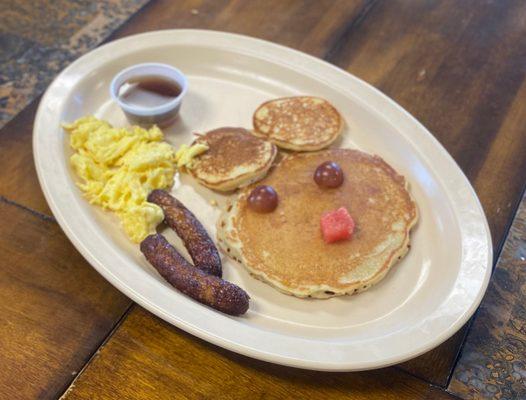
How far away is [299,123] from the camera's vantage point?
1929 mm

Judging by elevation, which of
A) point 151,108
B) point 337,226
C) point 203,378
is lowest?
point 203,378

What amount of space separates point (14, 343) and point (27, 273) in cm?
23

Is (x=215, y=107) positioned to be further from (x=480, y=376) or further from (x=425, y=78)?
(x=480, y=376)

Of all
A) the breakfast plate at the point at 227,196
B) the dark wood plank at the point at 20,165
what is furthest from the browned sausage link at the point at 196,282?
the dark wood plank at the point at 20,165

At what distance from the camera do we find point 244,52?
215cm

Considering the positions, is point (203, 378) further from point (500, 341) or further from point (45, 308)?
point (500, 341)

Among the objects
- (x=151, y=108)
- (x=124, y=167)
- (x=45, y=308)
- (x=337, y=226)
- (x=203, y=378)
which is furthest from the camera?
(x=151, y=108)

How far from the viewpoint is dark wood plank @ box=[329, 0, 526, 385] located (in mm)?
1914

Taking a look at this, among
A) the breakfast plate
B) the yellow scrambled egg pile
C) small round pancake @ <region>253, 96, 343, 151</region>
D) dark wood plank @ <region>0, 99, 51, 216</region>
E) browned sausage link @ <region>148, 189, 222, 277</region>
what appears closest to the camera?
the breakfast plate

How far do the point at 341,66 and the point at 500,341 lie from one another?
1291mm

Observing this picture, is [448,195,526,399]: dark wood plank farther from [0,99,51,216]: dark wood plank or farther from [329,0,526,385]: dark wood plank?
[0,99,51,216]: dark wood plank

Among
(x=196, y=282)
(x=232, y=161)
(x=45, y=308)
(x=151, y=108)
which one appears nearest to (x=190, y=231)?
(x=196, y=282)

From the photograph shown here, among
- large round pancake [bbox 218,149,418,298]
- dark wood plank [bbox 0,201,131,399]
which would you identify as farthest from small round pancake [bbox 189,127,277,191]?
dark wood plank [bbox 0,201,131,399]

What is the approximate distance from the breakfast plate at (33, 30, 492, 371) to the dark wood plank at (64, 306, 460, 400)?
4.3 inches
